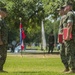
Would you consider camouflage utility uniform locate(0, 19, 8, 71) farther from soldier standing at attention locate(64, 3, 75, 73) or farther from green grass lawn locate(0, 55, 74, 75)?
soldier standing at attention locate(64, 3, 75, 73)

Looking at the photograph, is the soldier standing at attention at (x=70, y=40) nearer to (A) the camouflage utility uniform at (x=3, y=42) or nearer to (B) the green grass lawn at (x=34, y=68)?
(B) the green grass lawn at (x=34, y=68)

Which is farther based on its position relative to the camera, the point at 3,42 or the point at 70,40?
the point at 3,42

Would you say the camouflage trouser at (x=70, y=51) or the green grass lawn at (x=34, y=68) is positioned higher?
the camouflage trouser at (x=70, y=51)

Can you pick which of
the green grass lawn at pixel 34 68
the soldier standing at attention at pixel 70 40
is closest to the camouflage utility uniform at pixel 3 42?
the green grass lawn at pixel 34 68

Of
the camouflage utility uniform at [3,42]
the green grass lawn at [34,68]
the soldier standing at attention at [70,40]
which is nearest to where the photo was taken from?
the green grass lawn at [34,68]

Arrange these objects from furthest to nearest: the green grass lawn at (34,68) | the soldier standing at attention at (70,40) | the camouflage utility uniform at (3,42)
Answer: the camouflage utility uniform at (3,42)
the soldier standing at attention at (70,40)
the green grass lawn at (34,68)

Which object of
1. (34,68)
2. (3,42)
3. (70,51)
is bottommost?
(34,68)

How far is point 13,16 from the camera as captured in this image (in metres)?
45.8

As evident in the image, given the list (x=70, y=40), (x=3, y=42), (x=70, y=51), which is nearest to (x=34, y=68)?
(x=3, y=42)

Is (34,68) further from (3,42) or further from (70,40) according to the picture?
(70,40)

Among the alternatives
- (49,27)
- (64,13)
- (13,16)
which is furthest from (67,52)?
(49,27)

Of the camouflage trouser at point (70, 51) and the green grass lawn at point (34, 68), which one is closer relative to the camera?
the green grass lawn at point (34, 68)

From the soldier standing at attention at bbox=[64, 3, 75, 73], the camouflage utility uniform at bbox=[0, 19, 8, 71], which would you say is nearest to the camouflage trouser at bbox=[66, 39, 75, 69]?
the soldier standing at attention at bbox=[64, 3, 75, 73]

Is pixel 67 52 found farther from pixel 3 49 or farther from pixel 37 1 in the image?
pixel 37 1
